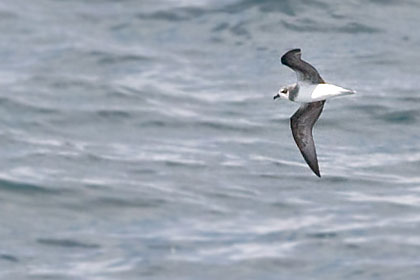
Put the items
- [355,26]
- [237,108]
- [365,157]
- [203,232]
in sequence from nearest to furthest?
1. [203,232]
2. [365,157]
3. [237,108]
4. [355,26]

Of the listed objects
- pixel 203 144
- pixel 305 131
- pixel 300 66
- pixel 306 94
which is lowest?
pixel 203 144

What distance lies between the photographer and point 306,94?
43.9 ft

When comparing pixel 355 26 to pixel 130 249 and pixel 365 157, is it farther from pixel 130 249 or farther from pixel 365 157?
pixel 130 249

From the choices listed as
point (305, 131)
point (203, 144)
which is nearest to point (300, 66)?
point (305, 131)

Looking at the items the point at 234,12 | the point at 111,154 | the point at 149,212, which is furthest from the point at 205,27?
the point at 149,212

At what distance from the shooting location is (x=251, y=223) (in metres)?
19.6

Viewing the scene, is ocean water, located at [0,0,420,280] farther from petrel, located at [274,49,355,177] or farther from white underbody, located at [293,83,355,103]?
white underbody, located at [293,83,355,103]

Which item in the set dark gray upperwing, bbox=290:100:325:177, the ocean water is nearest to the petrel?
dark gray upperwing, bbox=290:100:325:177

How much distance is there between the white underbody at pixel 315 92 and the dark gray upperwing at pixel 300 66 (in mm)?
83

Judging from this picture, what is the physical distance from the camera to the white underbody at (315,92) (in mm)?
13188

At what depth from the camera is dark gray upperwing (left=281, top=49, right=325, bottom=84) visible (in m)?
13.0

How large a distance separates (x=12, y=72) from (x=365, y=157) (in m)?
9.07

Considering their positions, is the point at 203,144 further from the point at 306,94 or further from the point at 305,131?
the point at 306,94

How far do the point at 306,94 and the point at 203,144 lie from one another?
359 inches
